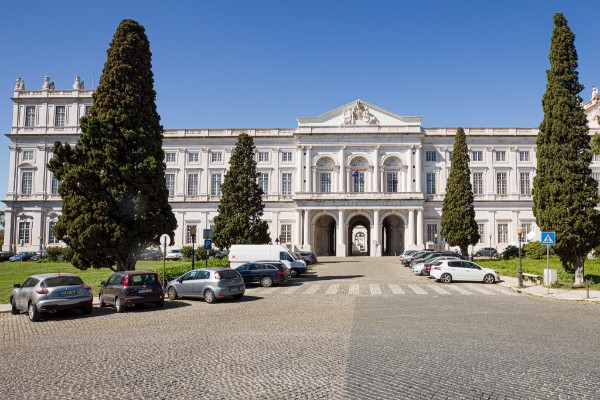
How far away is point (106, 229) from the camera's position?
22.1 metres

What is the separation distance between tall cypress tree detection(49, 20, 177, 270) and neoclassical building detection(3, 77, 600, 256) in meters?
44.2

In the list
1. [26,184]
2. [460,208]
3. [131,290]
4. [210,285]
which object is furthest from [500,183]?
[26,184]

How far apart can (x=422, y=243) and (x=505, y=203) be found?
14.9m

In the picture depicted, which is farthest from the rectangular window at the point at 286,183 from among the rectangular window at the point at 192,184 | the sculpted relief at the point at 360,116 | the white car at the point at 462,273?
the white car at the point at 462,273

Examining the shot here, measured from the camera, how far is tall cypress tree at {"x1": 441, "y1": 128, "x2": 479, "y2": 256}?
46219 mm

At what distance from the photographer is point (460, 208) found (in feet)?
153

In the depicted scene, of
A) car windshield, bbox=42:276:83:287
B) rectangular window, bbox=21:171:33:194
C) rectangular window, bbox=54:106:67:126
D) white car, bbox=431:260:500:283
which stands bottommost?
white car, bbox=431:260:500:283

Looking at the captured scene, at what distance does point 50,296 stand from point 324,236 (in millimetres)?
60225

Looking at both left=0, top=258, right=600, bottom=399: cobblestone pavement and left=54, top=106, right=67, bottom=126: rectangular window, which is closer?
left=0, top=258, right=600, bottom=399: cobblestone pavement

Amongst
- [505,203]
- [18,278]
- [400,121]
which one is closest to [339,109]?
[400,121]

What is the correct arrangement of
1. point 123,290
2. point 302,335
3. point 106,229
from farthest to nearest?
point 106,229 < point 123,290 < point 302,335

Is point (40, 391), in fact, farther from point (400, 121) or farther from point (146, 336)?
point (400, 121)

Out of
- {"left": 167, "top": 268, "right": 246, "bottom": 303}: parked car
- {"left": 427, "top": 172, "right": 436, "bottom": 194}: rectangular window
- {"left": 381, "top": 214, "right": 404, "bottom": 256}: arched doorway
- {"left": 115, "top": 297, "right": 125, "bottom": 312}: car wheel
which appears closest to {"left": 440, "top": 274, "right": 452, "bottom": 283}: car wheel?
{"left": 167, "top": 268, "right": 246, "bottom": 303}: parked car

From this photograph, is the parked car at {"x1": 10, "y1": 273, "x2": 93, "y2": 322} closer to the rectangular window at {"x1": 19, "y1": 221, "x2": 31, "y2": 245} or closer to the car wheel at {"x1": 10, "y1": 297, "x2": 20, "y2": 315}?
the car wheel at {"x1": 10, "y1": 297, "x2": 20, "y2": 315}
